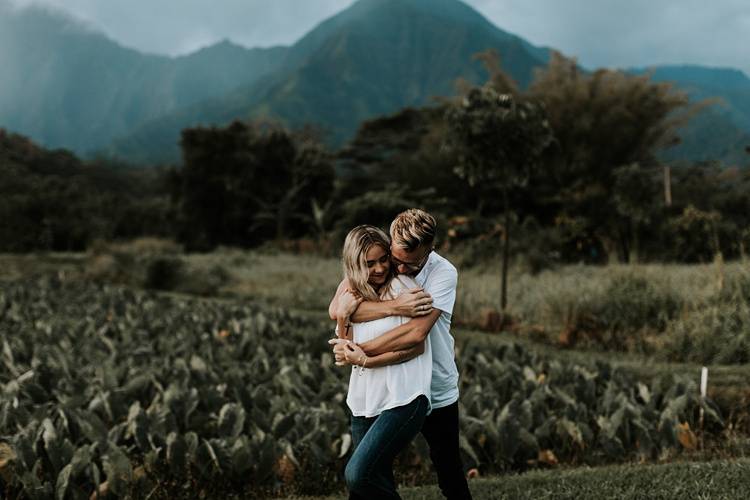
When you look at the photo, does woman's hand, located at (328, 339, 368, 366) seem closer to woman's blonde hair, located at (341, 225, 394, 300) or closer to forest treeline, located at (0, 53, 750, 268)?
woman's blonde hair, located at (341, 225, 394, 300)

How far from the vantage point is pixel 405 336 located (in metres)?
2.19

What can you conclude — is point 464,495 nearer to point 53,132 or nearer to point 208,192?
point 208,192

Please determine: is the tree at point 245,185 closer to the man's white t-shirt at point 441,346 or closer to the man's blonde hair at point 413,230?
the man's white t-shirt at point 441,346

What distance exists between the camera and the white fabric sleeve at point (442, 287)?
7.39ft

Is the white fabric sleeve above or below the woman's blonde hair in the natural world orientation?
below

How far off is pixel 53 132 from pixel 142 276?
208978 mm

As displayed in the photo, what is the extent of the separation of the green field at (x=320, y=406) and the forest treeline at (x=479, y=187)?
312cm

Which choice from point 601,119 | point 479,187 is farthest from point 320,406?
point 601,119

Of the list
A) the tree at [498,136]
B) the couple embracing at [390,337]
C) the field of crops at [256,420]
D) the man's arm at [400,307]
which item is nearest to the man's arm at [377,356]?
the couple embracing at [390,337]

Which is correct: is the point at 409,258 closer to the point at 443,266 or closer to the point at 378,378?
the point at 443,266

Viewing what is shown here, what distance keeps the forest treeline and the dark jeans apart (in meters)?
6.53

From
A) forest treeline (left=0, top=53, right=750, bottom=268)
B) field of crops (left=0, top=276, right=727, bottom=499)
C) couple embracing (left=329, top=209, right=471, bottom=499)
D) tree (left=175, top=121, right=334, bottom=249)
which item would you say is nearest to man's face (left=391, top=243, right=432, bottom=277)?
couple embracing (left=329, top=209, right=471, bottom=499)

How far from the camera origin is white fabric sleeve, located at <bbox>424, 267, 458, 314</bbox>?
2254mm

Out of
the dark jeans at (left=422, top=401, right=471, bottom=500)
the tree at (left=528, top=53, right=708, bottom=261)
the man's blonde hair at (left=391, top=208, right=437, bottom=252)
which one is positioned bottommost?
the dark jeans at (left=422, top=401, right=471, bottom=500)
